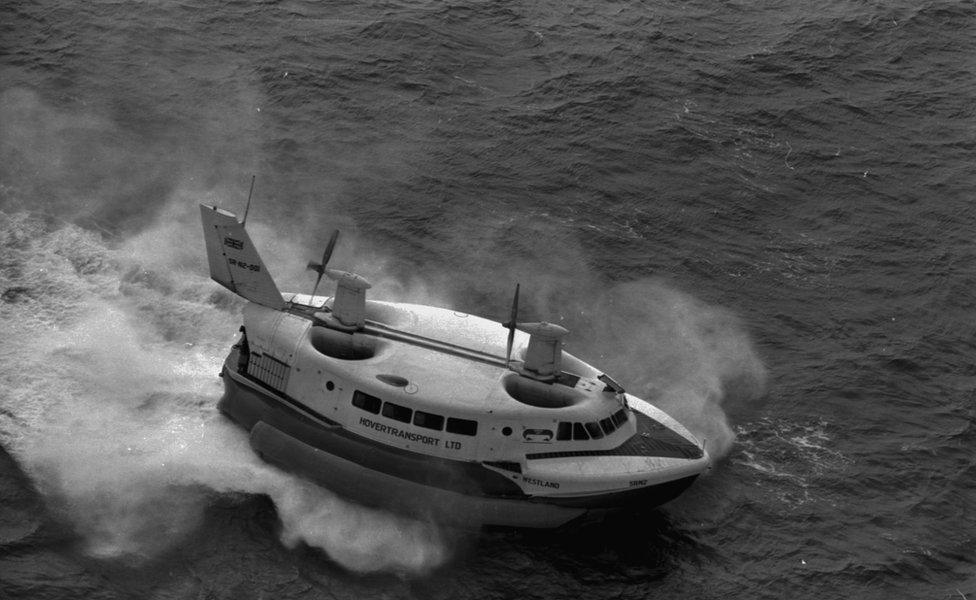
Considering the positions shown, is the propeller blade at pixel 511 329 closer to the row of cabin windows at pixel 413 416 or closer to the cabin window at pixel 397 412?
the row of cabin windows at pixel 413 416

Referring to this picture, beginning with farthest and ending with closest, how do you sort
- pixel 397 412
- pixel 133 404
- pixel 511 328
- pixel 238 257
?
1. pixel 133 404
2. pixel 238 257
3. pixel 511 328
4. pixel 397 412

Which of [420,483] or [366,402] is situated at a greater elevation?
[366,402]

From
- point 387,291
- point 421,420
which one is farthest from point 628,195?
point 421,420

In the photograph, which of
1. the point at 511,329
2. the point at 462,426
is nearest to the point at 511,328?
the point at 511,329

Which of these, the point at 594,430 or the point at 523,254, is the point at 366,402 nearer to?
the point at 594,430

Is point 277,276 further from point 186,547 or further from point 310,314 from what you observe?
point 186,547

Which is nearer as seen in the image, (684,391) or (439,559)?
(439,559)
